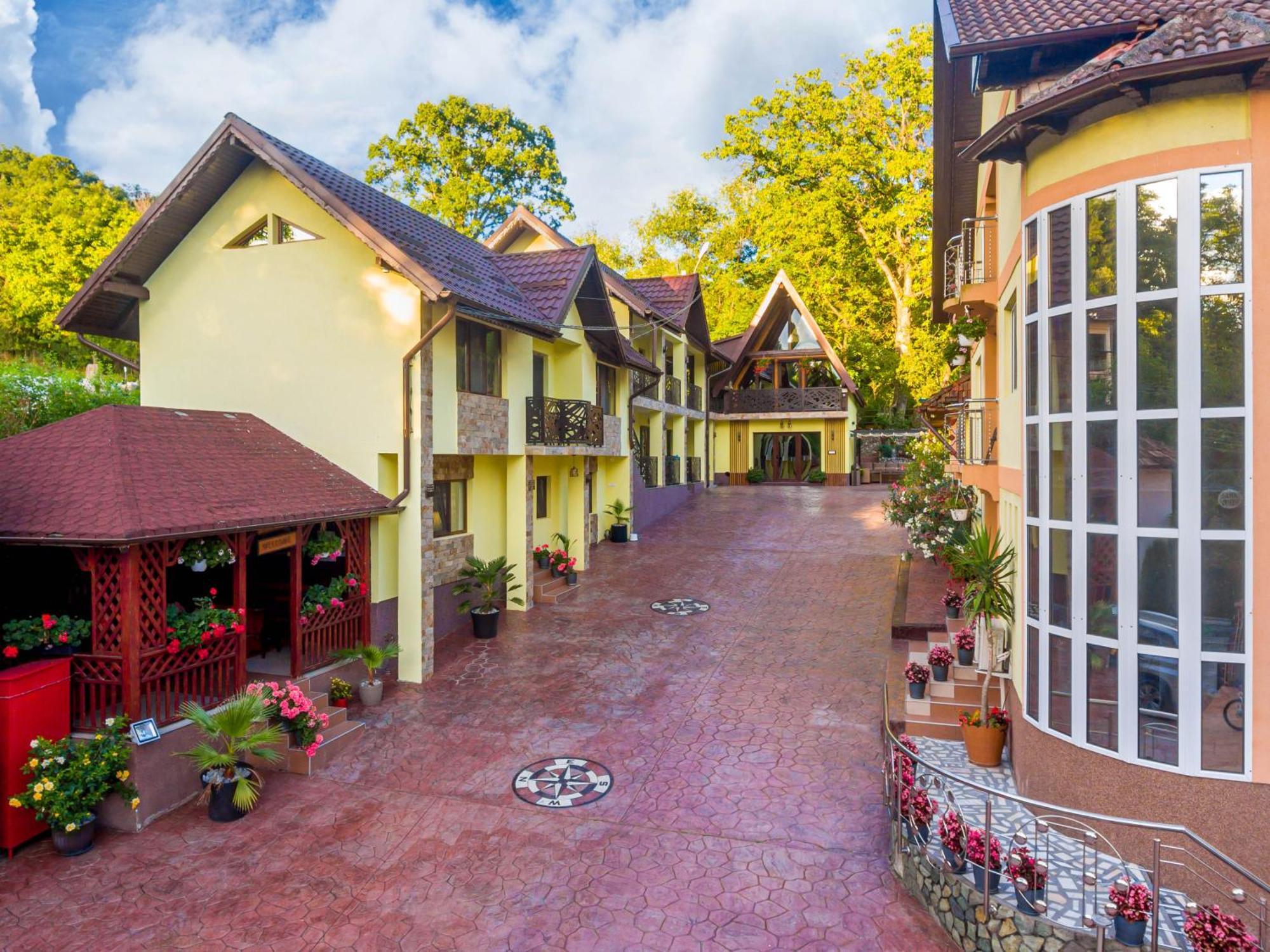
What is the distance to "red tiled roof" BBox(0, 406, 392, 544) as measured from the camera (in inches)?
330

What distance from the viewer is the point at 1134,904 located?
5.32 meters

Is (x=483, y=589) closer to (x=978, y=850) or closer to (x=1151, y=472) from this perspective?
(x=978, y=850)

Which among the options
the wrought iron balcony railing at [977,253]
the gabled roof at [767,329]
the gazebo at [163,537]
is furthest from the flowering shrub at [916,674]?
the gabled roof at [767,329]

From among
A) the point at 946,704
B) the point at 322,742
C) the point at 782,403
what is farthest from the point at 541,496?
the point at 782,403

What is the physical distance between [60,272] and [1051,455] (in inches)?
1173

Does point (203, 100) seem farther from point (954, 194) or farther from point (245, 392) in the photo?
point (954, 194)

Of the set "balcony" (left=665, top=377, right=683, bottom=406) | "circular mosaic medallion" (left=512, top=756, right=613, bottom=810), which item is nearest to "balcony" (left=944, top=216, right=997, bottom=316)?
"circular mosaic medallion" (left=512, top=756, right=613, bottom=810)

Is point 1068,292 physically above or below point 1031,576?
above

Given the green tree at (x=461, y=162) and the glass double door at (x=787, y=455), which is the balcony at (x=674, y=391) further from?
the green tree at (x=461, y=162)

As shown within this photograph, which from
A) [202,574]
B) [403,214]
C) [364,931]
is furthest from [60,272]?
[364,931]

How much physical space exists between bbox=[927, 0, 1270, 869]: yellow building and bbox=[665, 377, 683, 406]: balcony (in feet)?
67.8

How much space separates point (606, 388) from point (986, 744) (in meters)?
14.9

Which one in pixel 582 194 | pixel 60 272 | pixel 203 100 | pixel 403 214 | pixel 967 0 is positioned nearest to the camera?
pixel 967 0

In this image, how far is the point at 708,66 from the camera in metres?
33.5
